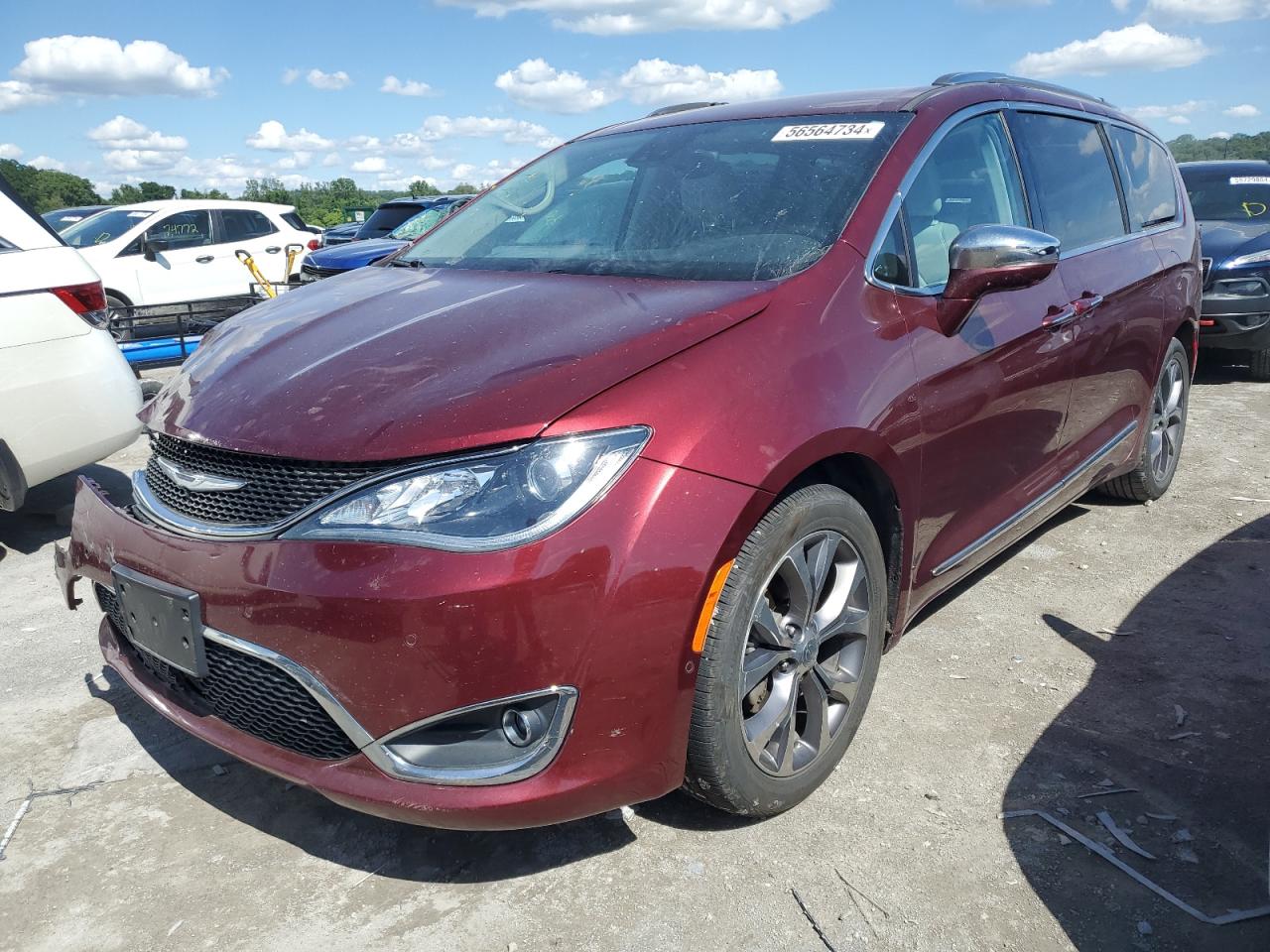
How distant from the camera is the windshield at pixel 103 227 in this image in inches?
465

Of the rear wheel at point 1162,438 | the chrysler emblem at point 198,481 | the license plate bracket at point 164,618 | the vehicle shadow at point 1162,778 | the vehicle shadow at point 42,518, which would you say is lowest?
the vehicle shadow at point 1162,778

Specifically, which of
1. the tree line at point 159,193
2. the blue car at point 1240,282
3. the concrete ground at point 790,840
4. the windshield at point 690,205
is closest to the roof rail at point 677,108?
the windshield at point 690,205

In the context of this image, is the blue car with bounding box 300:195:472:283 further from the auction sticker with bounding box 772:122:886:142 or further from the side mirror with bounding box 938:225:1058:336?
the side mirror with bounding box 938:225:1058:336

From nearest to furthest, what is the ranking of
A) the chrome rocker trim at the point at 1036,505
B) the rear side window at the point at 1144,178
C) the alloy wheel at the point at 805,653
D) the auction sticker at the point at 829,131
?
1. the alloy wheel at the point at 805,653
2. the auction sticker at the point at 829,131
3. the chrome rocker trim at the point at 1036,505
4. the rear side window at the point at 1144,178

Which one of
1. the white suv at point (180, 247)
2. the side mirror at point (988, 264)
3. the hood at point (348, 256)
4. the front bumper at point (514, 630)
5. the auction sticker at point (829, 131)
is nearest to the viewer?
the front bumper at point (514, 630)

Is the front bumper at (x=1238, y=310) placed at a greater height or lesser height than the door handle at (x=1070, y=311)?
lesser

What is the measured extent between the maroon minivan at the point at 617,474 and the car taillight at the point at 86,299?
1723 mm

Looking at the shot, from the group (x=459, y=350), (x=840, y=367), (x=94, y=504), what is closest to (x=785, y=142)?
(x=840, y=367)

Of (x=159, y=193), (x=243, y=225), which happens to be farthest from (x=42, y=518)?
(x=159, y=193)

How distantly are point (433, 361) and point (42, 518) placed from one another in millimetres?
3768

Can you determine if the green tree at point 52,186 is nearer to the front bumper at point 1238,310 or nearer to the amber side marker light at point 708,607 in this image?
the front bumper at point 1238,310

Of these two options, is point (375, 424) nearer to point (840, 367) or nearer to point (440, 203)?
point (840, 367)

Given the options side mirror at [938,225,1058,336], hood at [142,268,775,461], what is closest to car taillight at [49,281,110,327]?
hood at [142,268,775,461]

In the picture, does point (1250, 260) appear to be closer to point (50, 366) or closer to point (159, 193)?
point (50, 366)
